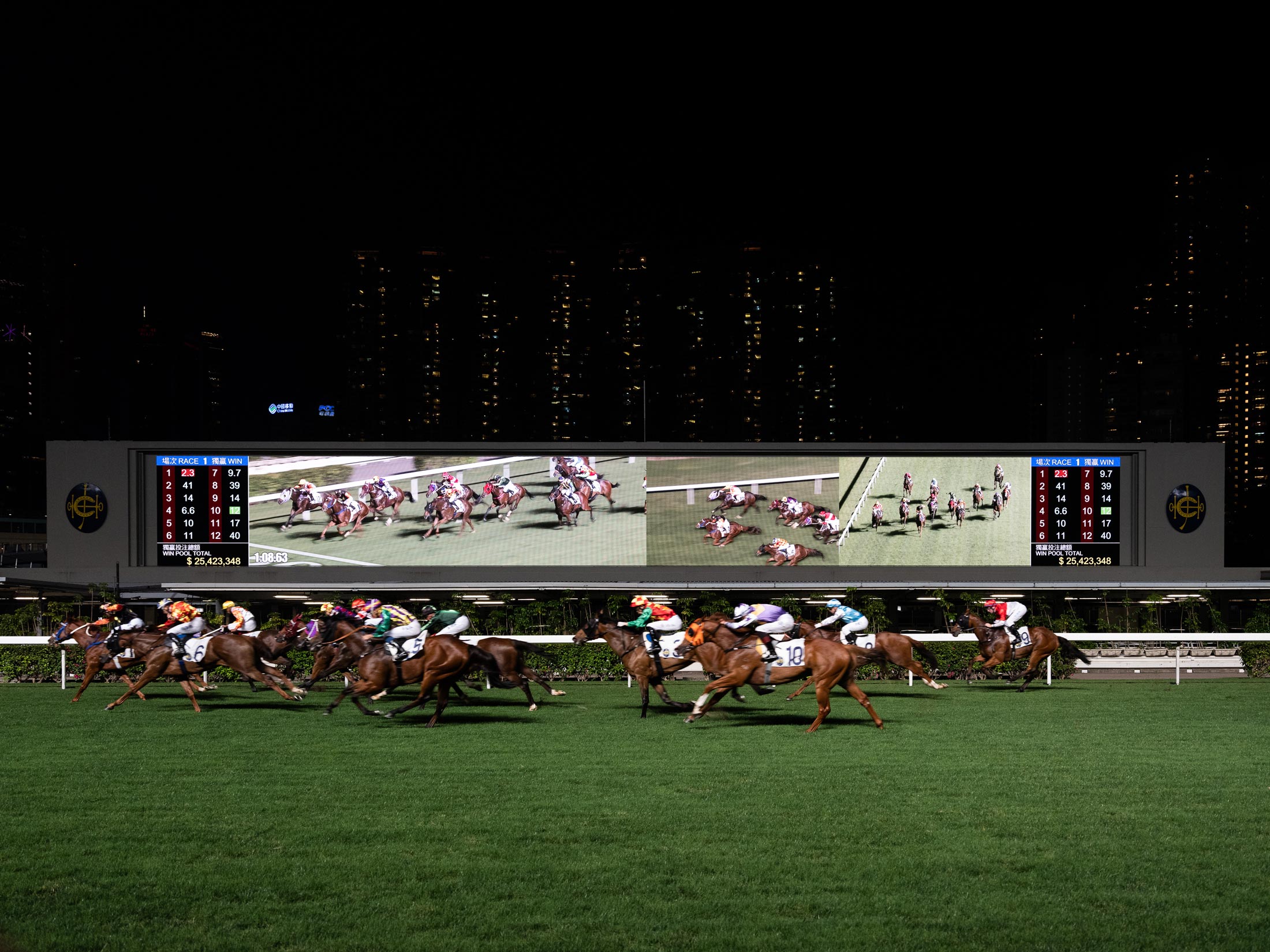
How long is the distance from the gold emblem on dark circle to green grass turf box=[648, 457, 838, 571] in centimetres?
821

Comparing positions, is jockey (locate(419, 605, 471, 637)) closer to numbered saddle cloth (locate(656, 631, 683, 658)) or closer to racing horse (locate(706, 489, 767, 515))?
numbered saddle cloth (locate(656, 631, 683, 658))

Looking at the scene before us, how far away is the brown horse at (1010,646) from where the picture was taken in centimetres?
1722

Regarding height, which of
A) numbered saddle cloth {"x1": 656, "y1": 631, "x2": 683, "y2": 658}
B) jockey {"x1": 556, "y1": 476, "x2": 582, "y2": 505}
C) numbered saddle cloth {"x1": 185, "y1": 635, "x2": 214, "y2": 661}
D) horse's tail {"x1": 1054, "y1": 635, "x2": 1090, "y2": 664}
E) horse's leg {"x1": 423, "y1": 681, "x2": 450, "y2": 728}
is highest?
jockey {"x1": 556, "y1": 476, "x2": 582, "y2": 505}

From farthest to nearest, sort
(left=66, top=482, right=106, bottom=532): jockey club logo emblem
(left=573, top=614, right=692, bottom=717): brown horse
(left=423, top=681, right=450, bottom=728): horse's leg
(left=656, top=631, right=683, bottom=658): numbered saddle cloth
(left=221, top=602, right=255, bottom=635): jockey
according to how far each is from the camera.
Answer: (left=66, top=482, right=106, bottom=532): jockey club logo emblem, (left=221, top=602, right=255, bottom=635): jockey, (left=656, top=631, right=683, bottom=658): numbered saddle cloth, (left=573, top=614, right=692, bottom=717): brown horse, (left=423, top=681, right=450, bottom=728): horse's leg

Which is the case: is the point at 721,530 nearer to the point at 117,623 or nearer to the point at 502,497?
the point at 502,497

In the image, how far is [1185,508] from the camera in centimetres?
2920

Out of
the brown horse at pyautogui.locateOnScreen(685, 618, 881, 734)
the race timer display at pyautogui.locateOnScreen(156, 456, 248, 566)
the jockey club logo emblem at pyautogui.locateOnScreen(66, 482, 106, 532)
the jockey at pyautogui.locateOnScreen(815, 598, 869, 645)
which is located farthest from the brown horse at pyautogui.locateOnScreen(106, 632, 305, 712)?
the jockey club logo emblem at pyautogui.locateOnScreen(66, 482, 106, 532)

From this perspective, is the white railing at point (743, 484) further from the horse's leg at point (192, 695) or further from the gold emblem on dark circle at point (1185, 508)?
the horse's leg at point (192, 695)

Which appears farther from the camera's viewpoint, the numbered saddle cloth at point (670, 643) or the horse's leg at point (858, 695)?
the numbered saddle cloth at point (670, 643)

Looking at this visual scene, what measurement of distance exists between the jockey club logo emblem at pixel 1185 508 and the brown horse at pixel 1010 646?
504 inches

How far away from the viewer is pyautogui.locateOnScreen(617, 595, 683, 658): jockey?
13188 mm

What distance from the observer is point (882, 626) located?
78.0ft

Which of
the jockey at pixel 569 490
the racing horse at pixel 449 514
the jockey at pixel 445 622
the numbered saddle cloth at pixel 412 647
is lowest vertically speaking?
the numbered saddle cloth at pixel 412 647

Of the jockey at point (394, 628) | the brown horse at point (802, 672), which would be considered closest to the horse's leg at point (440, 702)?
the jockey at point (394, 628)
